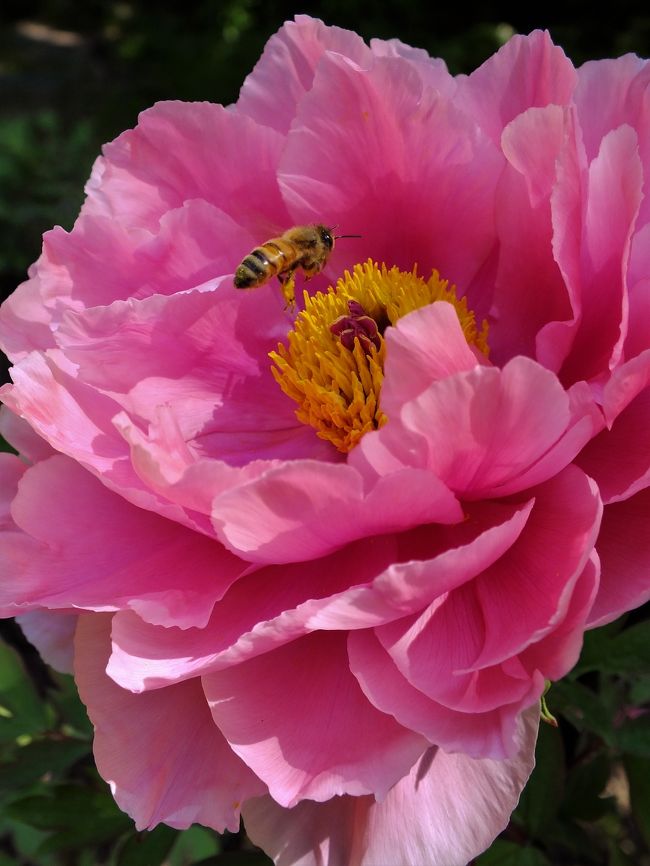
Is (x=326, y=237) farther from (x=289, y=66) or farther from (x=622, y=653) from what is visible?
(x=622, y=653)

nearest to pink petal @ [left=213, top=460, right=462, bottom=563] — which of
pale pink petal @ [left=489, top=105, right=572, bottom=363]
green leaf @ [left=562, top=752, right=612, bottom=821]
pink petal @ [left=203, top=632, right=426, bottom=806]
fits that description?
pink petal @ [left=203, top=632, right=426, bottom=806]

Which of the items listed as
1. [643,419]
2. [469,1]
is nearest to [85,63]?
[469,1]

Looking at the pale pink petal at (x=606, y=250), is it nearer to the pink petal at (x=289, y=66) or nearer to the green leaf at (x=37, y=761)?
the pink petal at (x=289, y=66)

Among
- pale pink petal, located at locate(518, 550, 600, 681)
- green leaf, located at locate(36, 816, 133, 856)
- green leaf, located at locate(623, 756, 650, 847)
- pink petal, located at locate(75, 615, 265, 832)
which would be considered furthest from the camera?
green leaf, located at locate(36, 816, 133, 856)

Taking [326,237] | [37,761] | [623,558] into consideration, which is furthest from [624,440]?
[37,761]

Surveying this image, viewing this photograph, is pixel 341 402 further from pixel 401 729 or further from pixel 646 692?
pixel 646 692

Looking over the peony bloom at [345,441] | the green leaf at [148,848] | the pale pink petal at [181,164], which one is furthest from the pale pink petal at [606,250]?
the green leaf at [148,848]

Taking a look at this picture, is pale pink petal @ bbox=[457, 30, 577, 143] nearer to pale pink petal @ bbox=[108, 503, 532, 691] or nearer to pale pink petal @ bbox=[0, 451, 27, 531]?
pale pink petal @ bbox=[108, 503, 532, 691]

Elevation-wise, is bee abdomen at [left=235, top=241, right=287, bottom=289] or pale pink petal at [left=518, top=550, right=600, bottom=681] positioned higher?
bee abdomen at [left=235, top=241, right=287, bottom=289]
